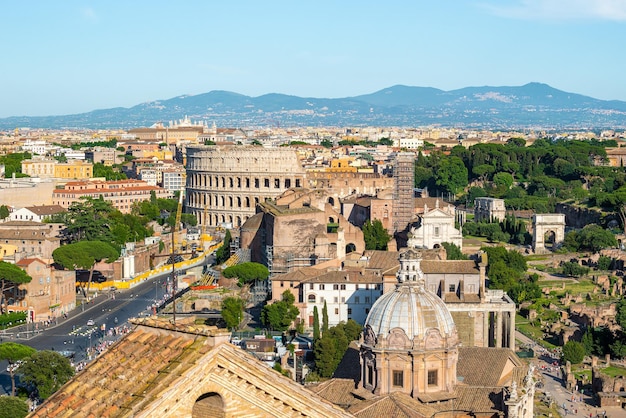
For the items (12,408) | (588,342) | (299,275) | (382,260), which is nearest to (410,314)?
(12,408)

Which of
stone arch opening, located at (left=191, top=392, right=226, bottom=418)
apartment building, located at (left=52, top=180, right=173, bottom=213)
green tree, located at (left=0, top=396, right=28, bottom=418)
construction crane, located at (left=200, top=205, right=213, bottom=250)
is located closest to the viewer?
stone arch opening, located at (left=191, top=392, right=226, bottom=418)

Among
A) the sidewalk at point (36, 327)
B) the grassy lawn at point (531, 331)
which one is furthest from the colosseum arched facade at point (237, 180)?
the grassy lawn at point (531, 331)

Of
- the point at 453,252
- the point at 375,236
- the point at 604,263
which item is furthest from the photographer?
the point at 604,263

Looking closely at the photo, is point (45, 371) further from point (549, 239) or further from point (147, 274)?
point (549, 239)

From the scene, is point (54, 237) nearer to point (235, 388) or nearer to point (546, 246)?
point (546, 246)

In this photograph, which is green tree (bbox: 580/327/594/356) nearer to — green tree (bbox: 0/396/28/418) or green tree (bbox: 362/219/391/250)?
green tree (bbox: 362/219/391/250)

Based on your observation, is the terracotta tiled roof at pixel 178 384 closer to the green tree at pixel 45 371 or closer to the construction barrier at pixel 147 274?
the green tree at pixel 45 371

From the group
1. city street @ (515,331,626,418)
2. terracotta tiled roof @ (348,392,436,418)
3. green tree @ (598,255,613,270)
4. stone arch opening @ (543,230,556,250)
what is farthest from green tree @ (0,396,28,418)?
stone arch opening @ (543,230,556,250)
